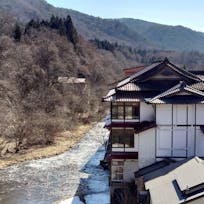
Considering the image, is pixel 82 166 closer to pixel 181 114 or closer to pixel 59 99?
pixel 181 114

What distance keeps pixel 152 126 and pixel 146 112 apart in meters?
1.11

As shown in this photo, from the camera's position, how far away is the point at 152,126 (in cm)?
2261

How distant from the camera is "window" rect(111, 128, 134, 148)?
23.3 m

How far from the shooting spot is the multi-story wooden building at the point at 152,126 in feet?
74.3

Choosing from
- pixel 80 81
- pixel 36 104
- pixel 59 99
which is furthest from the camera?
pixel 80 81

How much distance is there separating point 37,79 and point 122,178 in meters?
33.6

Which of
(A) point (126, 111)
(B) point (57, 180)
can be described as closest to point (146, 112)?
(A) point (126, 111)

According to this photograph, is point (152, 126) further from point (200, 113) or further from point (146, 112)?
point (200, 113)

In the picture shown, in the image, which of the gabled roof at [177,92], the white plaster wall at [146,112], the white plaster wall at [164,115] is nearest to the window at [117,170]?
the white plaster wall at [146,112]

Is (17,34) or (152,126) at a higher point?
(17,34)

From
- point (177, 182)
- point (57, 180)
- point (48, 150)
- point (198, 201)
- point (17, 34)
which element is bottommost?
point (57, 180)

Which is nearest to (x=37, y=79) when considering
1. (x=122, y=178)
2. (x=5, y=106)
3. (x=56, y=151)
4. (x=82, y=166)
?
(x=5, y=106)

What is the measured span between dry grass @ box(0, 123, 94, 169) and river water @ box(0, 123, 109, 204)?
0.88 meters

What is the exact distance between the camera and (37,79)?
55062 millimetres
